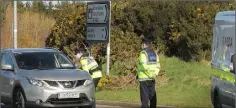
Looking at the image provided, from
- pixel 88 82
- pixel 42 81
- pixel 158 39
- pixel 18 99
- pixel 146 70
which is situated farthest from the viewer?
pixel 158 39

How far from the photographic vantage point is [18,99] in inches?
512

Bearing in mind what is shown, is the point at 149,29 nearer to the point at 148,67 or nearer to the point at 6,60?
the point at 6,60

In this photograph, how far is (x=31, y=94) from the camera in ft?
40.9

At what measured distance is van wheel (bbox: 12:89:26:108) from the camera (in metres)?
12.7

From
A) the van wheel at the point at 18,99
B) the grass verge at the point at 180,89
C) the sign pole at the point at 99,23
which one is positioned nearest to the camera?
the van wheel at the point at 18,99

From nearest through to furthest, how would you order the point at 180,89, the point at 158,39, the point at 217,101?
the point at 217,101, the point at 180,89, the point at 158,39

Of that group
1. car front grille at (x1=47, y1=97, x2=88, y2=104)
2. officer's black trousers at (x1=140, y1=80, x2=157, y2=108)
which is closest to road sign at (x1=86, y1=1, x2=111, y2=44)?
officer's black trousers at (x1=140, y1=80, x2=157, y2=108)

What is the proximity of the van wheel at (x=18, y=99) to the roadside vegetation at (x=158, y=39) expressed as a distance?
4679mm

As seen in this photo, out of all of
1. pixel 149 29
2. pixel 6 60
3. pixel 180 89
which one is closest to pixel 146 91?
pixel 6 60

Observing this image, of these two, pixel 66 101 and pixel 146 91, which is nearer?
pixel 66 101

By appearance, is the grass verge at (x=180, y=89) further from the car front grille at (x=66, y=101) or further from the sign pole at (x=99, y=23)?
the car front grille at (x=66, y=101)

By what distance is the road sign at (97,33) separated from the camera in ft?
68.2

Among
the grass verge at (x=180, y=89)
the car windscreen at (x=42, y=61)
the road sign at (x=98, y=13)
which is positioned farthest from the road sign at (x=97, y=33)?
the car windscreen at (x=42, y=61)

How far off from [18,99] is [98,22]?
847 cm
